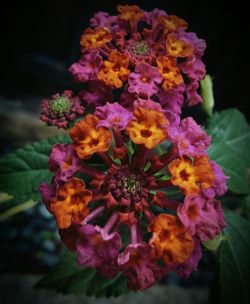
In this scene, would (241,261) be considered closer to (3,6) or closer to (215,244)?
(215,244)

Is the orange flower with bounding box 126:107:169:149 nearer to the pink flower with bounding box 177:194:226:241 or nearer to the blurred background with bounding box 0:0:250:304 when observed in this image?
the pink flower with bounding box 177:194:226:241

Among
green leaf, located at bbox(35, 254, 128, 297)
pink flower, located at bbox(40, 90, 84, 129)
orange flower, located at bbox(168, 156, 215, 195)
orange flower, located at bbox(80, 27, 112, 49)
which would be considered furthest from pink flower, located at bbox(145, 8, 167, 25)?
green leaf, located at bbox(35, 254, 128, 297)

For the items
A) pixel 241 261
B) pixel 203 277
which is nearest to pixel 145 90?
pixel 241 261

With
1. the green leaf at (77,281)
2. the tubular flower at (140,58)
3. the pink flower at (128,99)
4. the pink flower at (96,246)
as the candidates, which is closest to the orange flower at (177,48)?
the tubular flower at (140,58)

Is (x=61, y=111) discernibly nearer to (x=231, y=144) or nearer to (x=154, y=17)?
(x=154, y=17)

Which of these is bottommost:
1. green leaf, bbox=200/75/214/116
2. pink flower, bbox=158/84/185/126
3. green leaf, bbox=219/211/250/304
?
green leaf, bbox=219/211/250/304

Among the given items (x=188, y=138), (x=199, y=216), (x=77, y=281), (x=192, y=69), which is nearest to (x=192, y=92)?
(x=192, y=69)
